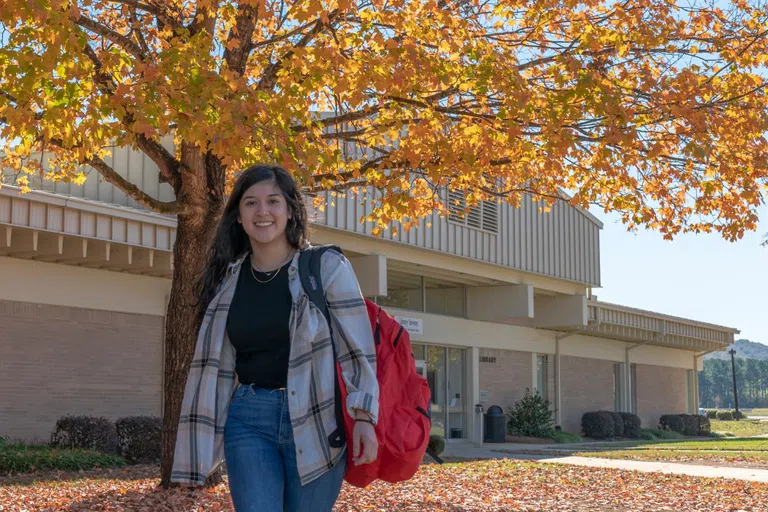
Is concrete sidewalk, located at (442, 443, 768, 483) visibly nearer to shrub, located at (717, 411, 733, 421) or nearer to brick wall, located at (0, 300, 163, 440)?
brick wall, located at (0, 300, 163, 440)

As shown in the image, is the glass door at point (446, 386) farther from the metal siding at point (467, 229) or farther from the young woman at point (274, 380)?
the young woman at point (274, 380)

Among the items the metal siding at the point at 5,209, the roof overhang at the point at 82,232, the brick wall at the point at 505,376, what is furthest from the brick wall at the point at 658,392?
the metal siding at the point at 5,209

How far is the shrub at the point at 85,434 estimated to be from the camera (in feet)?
51.6

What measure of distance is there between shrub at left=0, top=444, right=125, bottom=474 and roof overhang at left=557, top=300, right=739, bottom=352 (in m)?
18.4

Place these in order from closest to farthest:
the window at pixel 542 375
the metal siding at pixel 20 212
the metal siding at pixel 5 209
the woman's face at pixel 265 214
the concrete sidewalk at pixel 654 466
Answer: the woman's face at pixel 265 214 < the metal siding at pixel 5 209 < the metal siding at pixel 20 212 < the concrete sidewalk at pixel 654 466 < the window at pixel 542 375

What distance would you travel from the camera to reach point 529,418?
2831cm

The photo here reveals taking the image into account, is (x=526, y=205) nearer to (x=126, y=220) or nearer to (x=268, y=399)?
(x=126, y=220)

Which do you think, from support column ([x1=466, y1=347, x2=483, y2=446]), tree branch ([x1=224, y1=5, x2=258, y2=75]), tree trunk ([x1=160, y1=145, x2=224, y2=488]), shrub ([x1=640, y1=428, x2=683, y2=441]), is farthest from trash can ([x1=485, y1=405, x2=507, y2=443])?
tree branch ([x1=224, y1=5, x2=258, y2=75])

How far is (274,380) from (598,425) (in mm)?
28599

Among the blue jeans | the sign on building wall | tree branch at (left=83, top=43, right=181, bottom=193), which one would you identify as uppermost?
tree branch at (left=83, top=43, right=181, bottom=193)

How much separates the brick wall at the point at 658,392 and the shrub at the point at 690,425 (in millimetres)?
909

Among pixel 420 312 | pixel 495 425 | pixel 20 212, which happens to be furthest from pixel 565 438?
pixel 20 212

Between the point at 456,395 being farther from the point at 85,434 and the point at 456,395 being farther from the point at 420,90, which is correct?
the point at 420,90

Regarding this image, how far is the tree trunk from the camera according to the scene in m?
9.72
